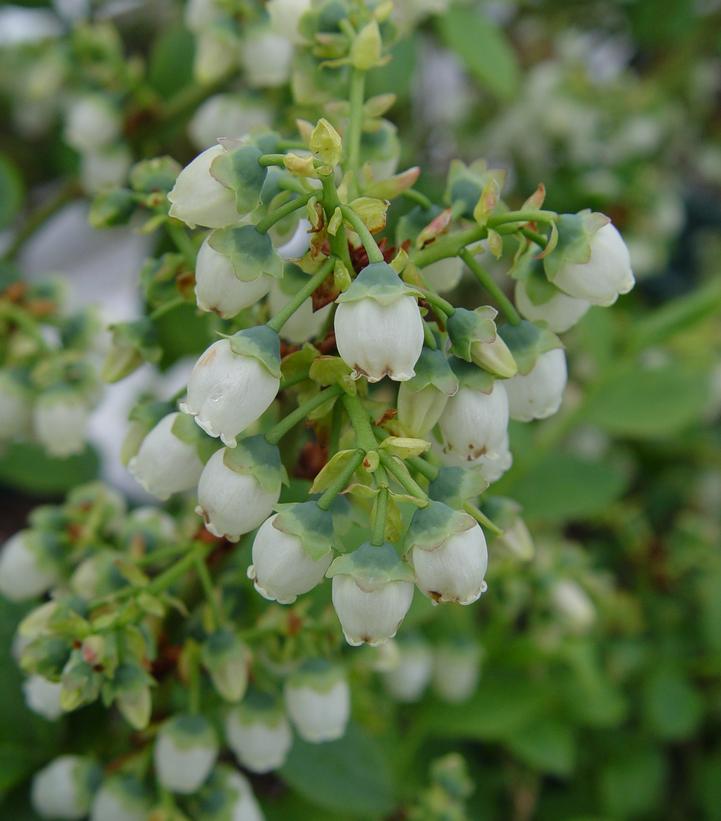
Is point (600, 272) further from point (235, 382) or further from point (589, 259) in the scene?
point (235, 382)

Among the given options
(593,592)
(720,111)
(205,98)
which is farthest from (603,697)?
(720,111)

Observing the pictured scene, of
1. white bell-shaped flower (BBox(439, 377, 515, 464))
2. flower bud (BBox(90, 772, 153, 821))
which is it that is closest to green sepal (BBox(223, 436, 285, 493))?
white bell-shaped flower (BBox(439, 377, 515, 464))

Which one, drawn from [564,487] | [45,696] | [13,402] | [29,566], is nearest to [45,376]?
[13,402]

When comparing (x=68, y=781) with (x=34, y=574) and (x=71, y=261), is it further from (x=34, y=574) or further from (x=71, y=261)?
(x=71, y=261)

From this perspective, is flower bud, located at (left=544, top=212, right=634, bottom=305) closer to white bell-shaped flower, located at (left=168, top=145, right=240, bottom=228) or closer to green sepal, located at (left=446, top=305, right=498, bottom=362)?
green sepal, located at (left=446, top=305, right=498, bottom=362)

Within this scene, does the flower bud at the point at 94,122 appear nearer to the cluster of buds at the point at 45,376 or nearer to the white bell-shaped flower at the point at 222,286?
the cluster of buds at the point at 45,376

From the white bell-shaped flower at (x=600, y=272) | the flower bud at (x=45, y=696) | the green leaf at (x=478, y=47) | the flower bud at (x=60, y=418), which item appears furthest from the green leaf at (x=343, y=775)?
the green leaf at (x=478, y=47)
